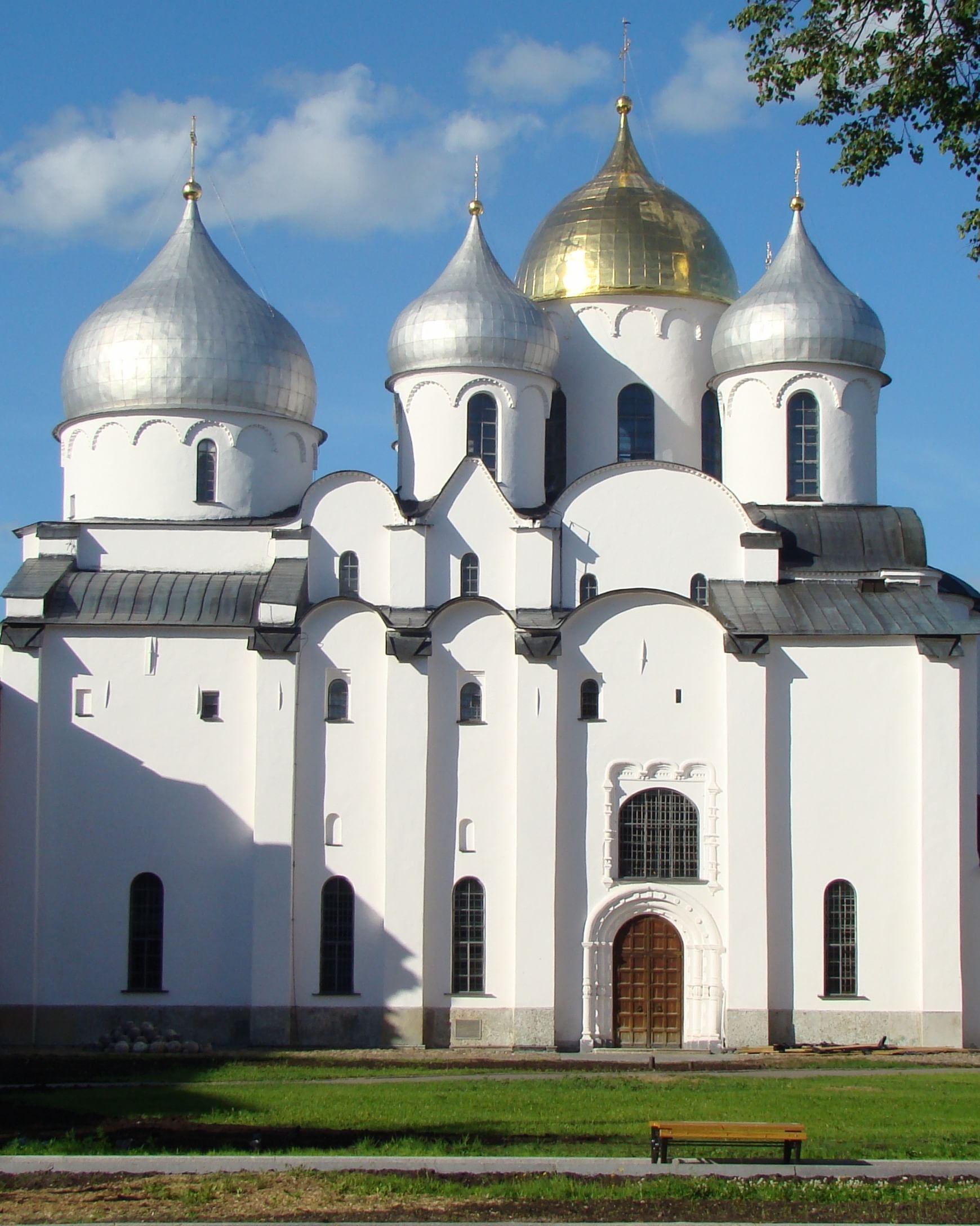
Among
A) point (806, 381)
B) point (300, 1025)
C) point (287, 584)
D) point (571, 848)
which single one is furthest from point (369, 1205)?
point (806, 381)

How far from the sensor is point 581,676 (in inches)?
1233

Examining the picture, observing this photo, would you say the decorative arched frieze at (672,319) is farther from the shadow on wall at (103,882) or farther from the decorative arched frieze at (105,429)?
the shadow on wall at (103,882)

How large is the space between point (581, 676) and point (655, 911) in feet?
13.4

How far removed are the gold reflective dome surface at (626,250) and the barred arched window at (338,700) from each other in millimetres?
9880

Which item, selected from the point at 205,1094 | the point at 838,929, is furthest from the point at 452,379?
the point at 205,1094

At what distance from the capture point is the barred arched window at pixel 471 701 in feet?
103

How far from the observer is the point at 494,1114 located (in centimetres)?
1978

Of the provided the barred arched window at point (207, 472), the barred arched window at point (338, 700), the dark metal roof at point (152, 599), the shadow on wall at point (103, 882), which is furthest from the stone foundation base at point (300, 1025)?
the barred arched window at point (207, 472)

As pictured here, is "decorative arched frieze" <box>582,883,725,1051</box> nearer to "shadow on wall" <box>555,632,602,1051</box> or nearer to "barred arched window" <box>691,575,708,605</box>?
"shadow on wall" <box>555,632,602,1051</box>

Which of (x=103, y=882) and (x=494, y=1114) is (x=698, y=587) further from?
(x=494, y=1114)

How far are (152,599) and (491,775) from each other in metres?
6.56

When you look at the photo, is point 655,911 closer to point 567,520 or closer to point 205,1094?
point 567,520

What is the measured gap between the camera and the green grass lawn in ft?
55.1

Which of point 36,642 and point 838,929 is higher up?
point 36,642
